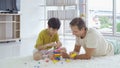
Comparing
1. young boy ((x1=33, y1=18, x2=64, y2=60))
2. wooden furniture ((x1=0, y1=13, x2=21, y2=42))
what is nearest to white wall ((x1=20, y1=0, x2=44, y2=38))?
wooden furniture ((x1=0, y1=13, x2=21, y2=42))

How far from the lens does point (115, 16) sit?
6207 mm

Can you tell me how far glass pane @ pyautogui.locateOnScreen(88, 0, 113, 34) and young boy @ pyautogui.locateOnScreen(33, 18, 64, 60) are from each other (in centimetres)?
421

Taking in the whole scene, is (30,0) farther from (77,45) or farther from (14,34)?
(77,45)

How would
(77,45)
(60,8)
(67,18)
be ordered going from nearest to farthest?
1. (77,45)
2. (67,18)
3. (60,8)

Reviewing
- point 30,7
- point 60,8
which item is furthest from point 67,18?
point 30,7

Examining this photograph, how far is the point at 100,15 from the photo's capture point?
6.65m

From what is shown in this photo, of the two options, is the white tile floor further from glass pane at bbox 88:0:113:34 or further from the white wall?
glass pane at bbox 88:0:113:34

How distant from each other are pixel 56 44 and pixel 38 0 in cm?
440

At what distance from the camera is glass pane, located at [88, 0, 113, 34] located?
256 inches

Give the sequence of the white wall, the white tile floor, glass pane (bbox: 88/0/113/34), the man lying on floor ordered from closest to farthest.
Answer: the man lying on floor < the white tile floor < the white wall < glass pane (bbox: 88/0/113/34)

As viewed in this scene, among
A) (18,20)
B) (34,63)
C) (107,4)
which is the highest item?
(107,4)

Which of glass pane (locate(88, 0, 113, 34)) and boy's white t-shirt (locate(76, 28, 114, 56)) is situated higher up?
glass pane (locate(88, 0, 113, 34))

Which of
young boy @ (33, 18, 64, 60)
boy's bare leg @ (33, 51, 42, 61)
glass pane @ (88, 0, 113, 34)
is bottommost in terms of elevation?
boy's bare leg @ (33, 51, 42, 61)

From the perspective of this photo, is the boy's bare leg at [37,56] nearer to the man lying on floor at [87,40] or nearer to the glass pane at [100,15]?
the man lying on floor at [87,40]
